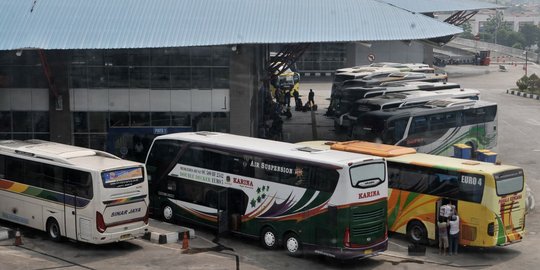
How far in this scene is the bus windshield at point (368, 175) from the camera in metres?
19.9

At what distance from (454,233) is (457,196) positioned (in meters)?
1.04

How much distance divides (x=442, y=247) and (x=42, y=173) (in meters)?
10.9

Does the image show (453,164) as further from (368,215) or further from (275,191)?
(275,191)

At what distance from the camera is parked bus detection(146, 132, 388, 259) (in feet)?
65.6

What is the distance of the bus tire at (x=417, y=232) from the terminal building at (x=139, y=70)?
1045cm

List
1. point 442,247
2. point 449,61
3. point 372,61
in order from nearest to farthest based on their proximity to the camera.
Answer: point 442,247, point 372,61, point 449,61

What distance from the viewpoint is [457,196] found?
71.8 feet

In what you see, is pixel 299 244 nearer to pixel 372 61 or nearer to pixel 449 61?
pixel 372 61

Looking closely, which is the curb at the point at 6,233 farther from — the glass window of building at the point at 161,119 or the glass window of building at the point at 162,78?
the glass window of building at the point at 162,78

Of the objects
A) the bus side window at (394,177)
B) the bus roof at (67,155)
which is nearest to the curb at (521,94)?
the bus side window at (394,177)

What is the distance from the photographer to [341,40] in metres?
31.2

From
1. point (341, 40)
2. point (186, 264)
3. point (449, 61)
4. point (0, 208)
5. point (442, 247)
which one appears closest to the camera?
point (186, 264)

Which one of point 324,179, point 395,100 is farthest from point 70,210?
point 395,100

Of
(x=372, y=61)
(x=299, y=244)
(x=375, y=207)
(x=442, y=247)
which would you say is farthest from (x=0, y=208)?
(x=372, y=61)
